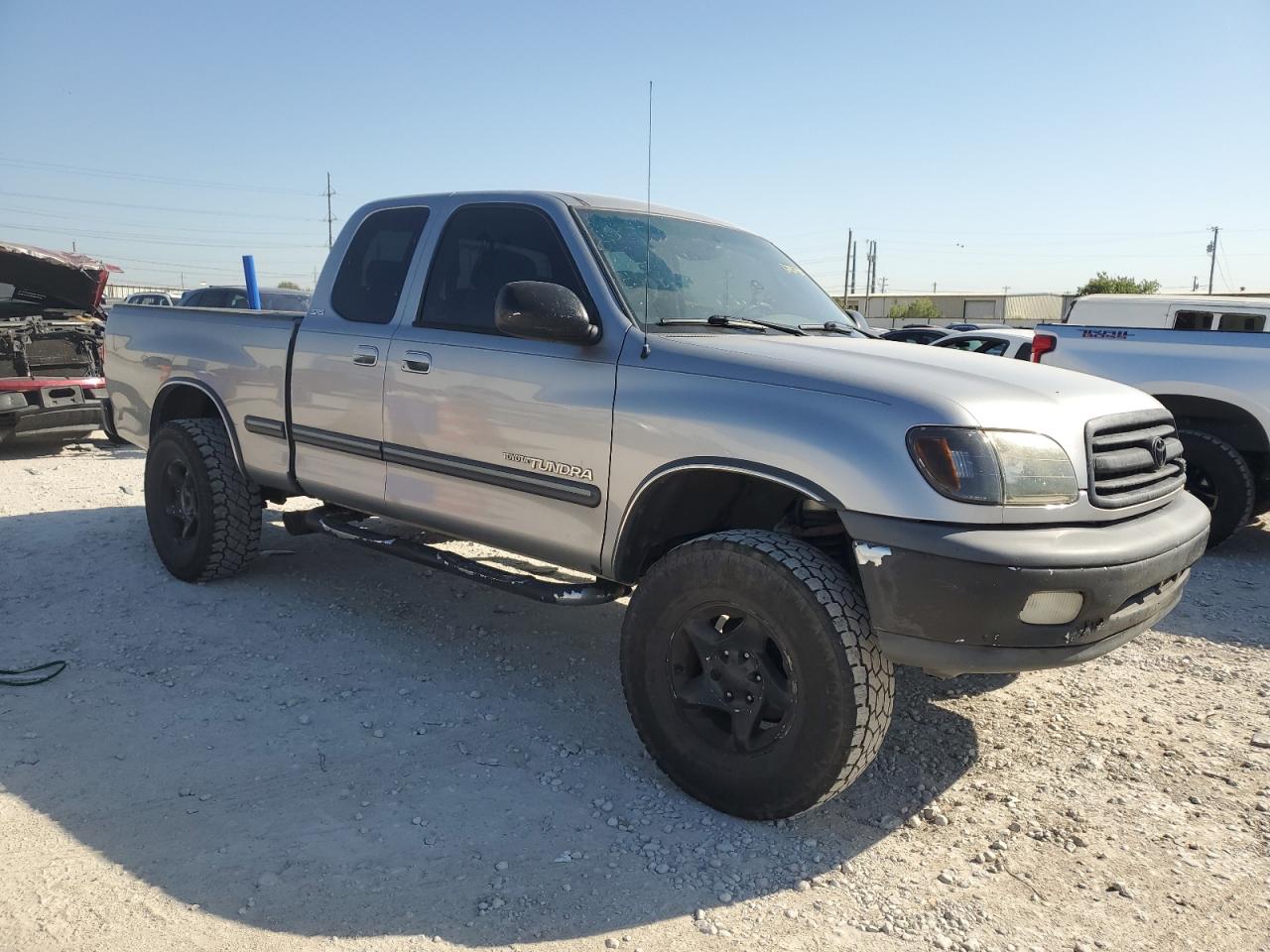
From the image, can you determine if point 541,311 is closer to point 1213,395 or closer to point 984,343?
point 1213,395

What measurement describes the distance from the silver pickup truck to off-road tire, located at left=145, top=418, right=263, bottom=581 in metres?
0.46

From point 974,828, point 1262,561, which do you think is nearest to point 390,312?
point 974,828

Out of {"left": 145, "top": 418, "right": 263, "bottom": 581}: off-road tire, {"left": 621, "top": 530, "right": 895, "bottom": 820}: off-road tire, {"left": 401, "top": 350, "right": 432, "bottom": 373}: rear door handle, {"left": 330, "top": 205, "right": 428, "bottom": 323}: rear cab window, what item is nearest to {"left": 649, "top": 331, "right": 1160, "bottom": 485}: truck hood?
{"left": 621, "top": 530, "right": 895, "bottom": 820}: off-road tire

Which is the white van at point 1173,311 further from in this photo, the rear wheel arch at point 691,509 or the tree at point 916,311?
the tree at point 916,311

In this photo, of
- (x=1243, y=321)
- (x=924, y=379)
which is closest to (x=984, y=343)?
(x=1243, y=321)

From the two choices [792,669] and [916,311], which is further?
[916,311]

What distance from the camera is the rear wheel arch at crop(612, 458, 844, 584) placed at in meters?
3.14

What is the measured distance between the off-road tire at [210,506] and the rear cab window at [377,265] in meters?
1.21

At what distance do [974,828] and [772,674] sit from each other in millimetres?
817

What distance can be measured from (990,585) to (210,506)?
13.0ft

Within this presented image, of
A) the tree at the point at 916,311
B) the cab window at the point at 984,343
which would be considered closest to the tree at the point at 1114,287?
the tree at the point at 916,311

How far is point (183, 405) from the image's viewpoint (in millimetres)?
5492

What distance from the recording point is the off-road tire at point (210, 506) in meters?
4.91

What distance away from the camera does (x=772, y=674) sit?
2.88 meters
